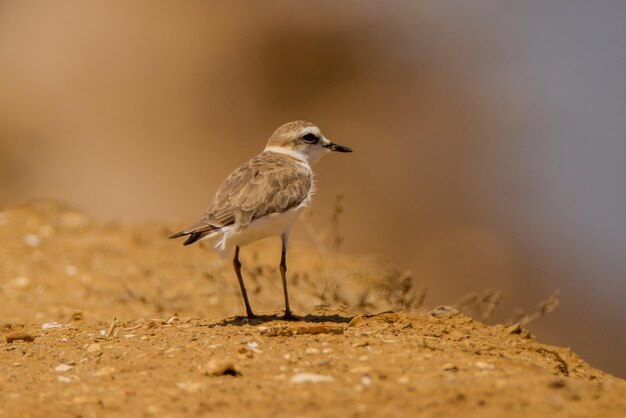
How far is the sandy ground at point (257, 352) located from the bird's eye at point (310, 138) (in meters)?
1.42

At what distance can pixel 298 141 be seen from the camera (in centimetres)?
903

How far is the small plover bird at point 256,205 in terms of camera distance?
7.77 metres

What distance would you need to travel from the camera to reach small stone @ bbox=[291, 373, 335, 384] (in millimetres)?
5641

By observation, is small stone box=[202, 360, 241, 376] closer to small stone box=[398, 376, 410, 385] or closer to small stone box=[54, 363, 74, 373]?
small stone box=[398, 376, 410, 385]

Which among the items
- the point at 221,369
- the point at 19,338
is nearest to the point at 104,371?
the point at 221,369

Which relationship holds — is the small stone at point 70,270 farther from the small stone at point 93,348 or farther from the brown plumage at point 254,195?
the small stone at point 93,348

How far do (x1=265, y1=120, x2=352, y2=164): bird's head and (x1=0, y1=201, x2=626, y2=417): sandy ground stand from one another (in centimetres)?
132

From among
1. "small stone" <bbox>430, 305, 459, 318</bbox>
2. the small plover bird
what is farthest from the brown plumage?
"small stone" <bbox>430, 305, 459, 318</bbox>

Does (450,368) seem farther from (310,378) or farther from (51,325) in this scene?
(51,325)

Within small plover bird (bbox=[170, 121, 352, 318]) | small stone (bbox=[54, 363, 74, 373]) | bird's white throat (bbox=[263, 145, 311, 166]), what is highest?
bird's white throat (bbox=[263, 145, 311, 166])

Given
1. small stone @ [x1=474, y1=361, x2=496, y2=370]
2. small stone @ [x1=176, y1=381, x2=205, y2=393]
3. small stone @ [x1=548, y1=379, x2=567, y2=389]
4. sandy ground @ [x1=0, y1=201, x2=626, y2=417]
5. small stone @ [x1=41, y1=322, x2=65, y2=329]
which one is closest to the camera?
sandy ground @ [x1=0, y1=201, x2=626, y2=417]

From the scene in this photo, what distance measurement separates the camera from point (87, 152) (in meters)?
23.8

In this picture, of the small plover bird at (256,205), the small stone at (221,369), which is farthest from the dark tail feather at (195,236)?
the small stone at (221,369)

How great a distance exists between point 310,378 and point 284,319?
2381 mm
